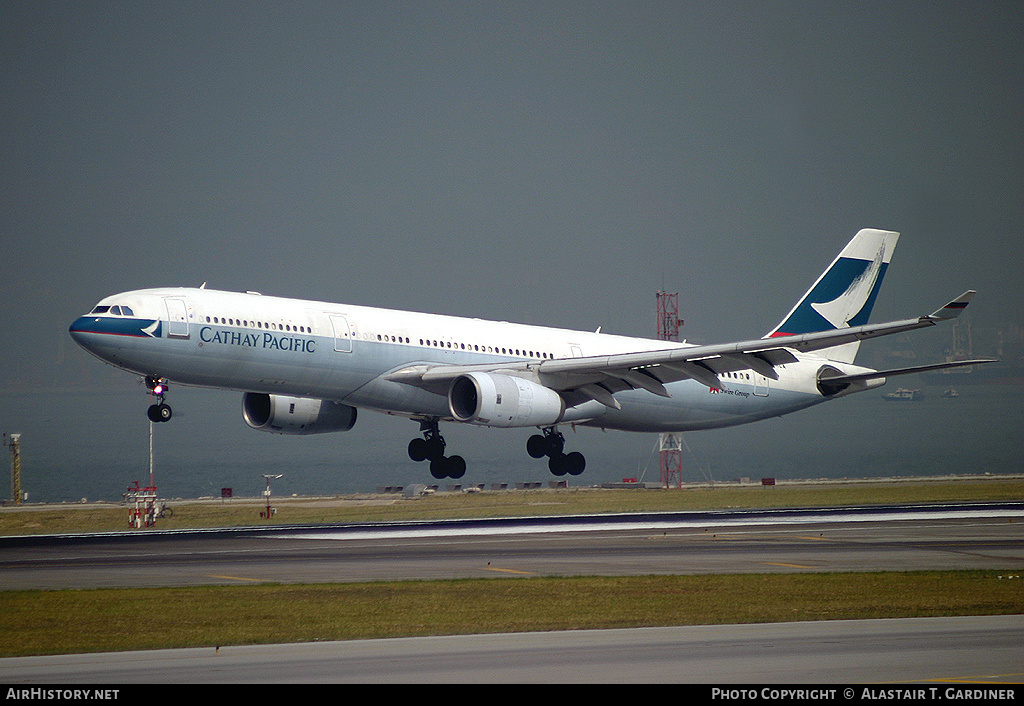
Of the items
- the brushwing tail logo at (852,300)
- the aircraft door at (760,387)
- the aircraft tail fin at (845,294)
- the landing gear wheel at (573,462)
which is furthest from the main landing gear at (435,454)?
the brushwing tail logo at (852,300)

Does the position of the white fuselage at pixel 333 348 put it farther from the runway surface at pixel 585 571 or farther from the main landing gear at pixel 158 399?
the runway surface at pixel 585 571

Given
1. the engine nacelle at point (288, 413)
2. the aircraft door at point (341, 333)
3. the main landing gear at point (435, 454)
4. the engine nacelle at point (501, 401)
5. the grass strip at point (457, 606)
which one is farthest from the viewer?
the main landing gear at point (435, 454)

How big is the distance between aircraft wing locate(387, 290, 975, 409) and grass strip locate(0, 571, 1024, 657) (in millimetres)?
13679

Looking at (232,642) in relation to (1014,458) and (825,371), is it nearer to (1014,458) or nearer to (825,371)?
(825,371)

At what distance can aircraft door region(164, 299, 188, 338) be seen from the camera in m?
35.1

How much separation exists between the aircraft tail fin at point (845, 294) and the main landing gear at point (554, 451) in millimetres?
12441

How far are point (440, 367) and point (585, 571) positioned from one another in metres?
15.8

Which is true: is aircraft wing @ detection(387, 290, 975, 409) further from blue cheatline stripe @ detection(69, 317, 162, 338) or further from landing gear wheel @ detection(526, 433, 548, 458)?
blue cheatline stripe @ detection(69, 317, 162, 338)

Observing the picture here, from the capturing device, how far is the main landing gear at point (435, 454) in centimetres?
4494

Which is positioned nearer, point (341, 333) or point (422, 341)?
point (341, 333)

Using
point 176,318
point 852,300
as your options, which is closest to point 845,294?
point 852,300

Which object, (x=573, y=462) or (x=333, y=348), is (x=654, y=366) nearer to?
(x=573, y=462)

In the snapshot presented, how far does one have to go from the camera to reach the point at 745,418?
50.1m

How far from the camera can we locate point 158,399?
3653cm
